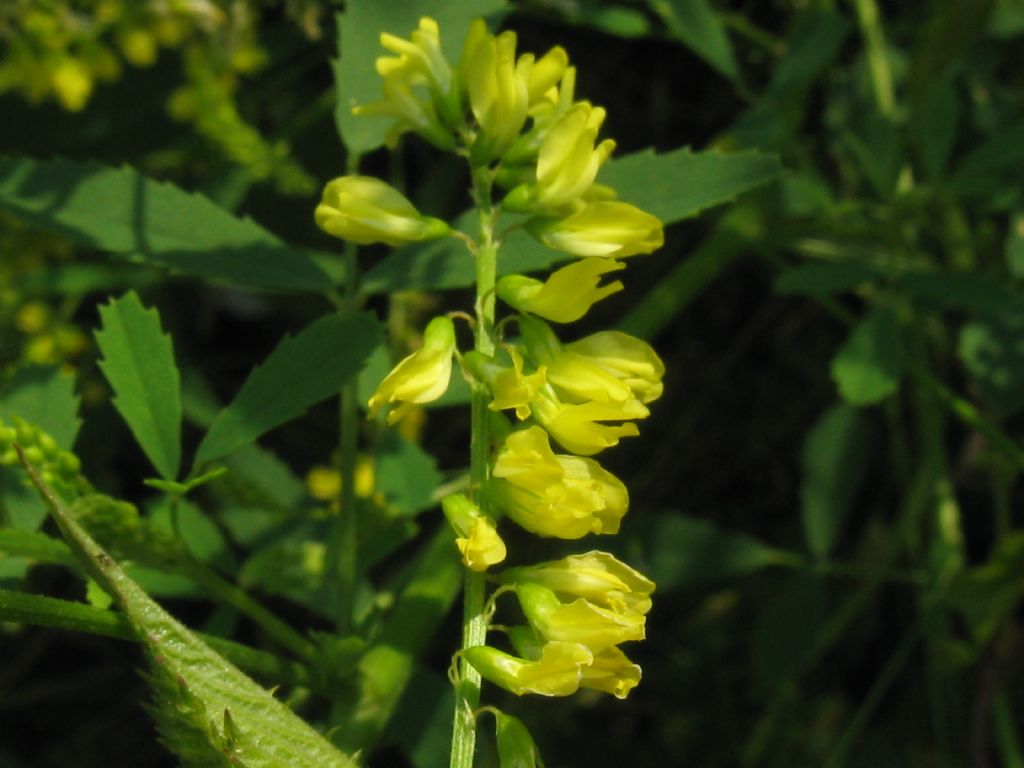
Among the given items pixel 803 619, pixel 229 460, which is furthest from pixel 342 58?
pixel 803 619

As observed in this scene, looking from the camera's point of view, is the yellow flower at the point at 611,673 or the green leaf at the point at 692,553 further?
the green leaf at the point at 692,553

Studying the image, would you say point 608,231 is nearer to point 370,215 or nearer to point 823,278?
point 370,215

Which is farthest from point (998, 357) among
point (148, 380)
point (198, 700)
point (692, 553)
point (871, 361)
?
point (198, 700)

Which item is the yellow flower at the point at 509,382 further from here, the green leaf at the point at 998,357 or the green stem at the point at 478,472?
the green leaf at the point at 998,357

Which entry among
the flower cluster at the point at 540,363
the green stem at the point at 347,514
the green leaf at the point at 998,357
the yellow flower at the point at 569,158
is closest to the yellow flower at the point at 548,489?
the flower cluster at the point at 540,363

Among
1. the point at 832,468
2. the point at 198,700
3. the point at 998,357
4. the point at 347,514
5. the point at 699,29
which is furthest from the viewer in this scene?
the point at 832,468

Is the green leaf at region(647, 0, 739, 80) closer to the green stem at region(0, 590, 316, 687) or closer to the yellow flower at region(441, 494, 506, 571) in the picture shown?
the yellow flower at region(441, 494, 506, 571)
